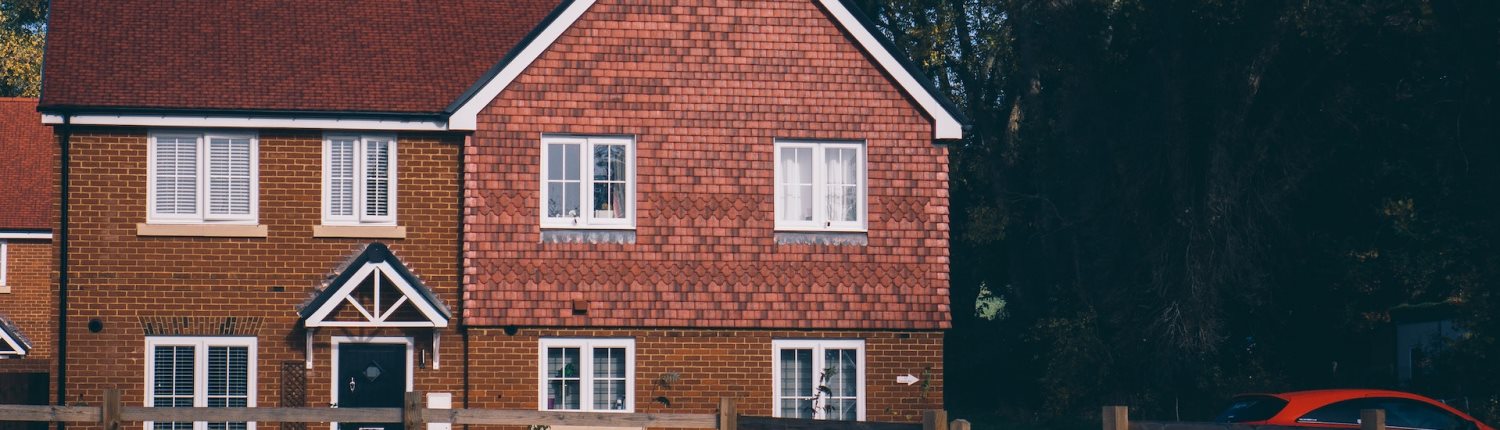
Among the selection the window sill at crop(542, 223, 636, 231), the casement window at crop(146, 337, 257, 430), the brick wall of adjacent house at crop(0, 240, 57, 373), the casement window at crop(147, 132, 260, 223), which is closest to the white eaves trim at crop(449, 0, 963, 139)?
the window sill at crop(542, 223, 636, 231)

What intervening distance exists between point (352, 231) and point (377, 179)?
2.56 ft

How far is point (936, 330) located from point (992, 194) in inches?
681

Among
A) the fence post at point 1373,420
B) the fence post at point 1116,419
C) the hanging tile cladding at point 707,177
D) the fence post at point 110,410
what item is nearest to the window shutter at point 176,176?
the hanging tile cladding at point 707,177

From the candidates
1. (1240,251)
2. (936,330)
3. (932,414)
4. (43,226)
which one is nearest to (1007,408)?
(1240,251)

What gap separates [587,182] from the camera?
24250mm

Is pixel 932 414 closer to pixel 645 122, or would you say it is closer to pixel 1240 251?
pixel 645 122

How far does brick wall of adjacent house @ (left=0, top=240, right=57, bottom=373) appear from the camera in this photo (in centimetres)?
3975

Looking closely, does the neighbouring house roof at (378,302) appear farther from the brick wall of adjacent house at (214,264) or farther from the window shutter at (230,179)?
the window shutter at (230,179)

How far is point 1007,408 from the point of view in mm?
40938

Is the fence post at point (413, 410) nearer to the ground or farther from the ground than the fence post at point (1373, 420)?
nearer to the ground

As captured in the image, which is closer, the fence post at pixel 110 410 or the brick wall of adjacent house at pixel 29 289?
the fence post at pixel 110 410

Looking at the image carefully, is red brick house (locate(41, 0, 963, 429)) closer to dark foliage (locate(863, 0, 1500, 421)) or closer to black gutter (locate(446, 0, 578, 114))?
black gutter (locate(446, 0, 578, 114))

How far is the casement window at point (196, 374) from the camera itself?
23.8 metres

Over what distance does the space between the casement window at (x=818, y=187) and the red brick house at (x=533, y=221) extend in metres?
0.04
